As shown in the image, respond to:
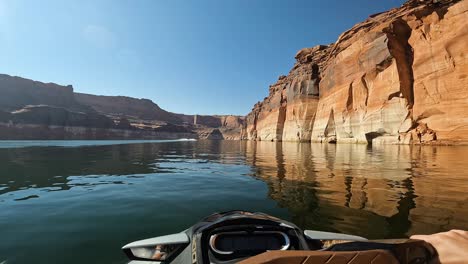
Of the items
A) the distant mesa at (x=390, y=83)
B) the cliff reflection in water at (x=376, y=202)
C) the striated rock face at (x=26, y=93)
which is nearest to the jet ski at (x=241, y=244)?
the cliff reflection in water at (x=376, y=202)

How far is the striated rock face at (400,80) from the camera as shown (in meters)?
34.3

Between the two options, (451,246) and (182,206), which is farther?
(182,206)

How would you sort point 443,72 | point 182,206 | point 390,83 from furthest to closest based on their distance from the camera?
point 390,83 → point 443,72 → point 182,206

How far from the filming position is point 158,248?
363 centimetres

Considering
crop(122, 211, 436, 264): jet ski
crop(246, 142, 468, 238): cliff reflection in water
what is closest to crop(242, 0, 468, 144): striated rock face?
crop(246, 142, 468, 238): cliff reflection in water

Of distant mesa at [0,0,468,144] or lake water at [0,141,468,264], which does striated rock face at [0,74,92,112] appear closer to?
distant mesa at [0,0,468,144]

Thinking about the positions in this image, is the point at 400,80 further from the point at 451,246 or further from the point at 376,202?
the point at 451,246

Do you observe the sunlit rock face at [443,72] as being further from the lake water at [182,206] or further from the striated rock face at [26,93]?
the striated rock face at [26,93]

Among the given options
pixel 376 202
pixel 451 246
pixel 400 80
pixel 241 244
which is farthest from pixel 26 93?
pixel 451 246

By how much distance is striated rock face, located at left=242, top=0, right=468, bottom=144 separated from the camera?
34.3 meters

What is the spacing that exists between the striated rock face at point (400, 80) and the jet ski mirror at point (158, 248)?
134 feet

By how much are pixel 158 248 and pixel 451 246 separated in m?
3.28

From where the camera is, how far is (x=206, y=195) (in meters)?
9.10

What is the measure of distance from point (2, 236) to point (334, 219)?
721 centimetres
